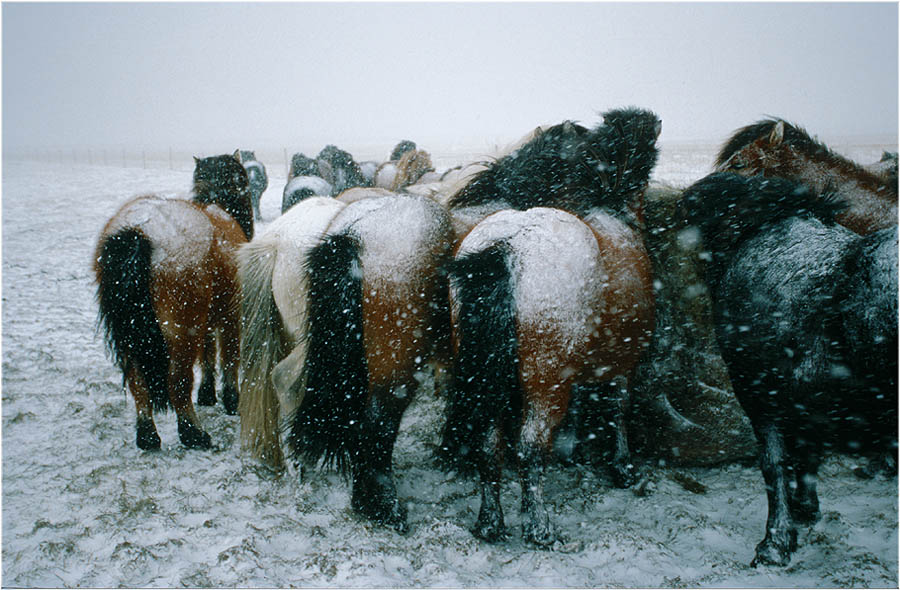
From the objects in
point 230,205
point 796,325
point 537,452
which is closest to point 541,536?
point 537,452

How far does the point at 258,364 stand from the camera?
2.94m

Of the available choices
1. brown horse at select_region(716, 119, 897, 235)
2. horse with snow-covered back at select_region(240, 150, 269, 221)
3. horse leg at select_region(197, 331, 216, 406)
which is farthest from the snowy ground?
horse with snow-covered back at select_region(240, 150, 269, 221)

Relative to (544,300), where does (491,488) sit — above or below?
below

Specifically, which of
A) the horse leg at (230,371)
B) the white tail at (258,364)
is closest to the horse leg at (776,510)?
the white tail at (258,364)

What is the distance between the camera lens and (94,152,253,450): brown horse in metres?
2.82

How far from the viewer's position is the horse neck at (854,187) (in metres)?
2.87

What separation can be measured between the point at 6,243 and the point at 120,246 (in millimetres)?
7913

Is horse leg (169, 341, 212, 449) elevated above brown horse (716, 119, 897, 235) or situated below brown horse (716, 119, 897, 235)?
below

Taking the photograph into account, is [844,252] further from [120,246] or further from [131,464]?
[131,464]

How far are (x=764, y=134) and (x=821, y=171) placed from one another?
40cm

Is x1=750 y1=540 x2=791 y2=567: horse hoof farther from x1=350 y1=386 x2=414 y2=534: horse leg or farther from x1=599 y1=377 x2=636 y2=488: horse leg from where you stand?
x1=350 y1=386 x2=414 y2=534: horse leg

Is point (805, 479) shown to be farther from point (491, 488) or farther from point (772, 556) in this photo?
point (491, 488)

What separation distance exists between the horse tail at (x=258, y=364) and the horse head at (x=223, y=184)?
107 cm

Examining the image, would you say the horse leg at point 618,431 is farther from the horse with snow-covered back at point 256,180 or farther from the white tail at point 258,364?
the horse with snow-covered back at point 256,180
